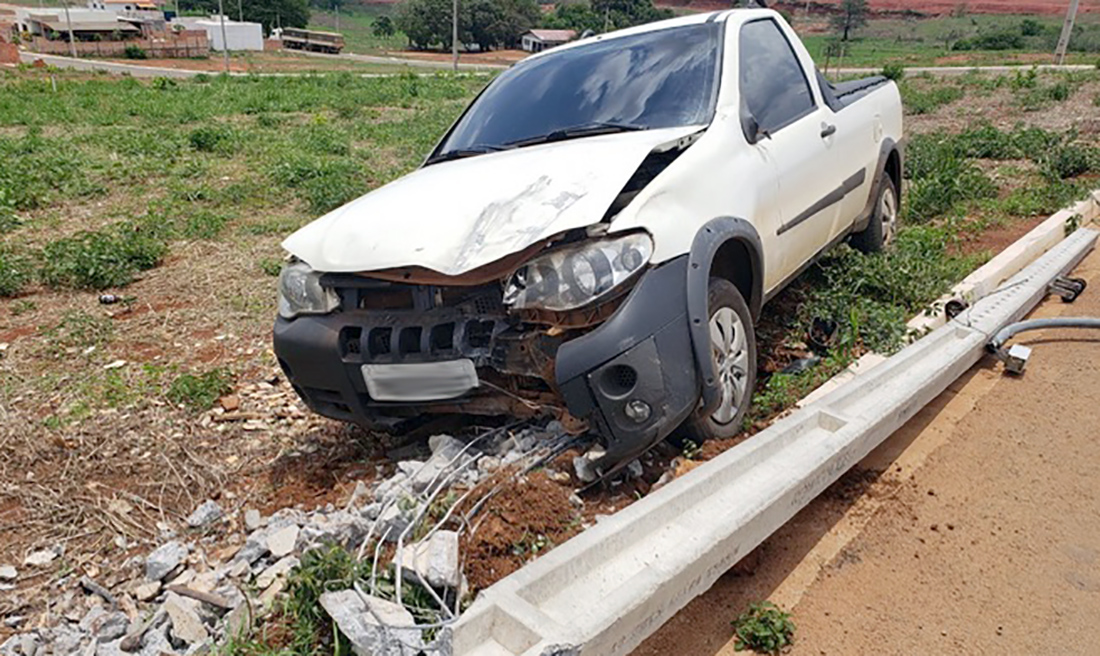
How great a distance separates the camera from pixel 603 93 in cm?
378

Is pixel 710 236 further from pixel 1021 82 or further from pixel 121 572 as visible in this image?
pixel 1021 82

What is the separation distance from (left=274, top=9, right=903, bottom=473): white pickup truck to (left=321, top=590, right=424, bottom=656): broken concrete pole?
3.05ft

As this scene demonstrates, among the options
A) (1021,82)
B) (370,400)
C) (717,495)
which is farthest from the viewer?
(1021,82)

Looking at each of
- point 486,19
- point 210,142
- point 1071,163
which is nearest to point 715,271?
point 1071,163

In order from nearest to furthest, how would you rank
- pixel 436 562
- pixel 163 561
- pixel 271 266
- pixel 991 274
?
→ pixel 436 562 → pixel 163 561 → pixel 991 274 → pixel 271 266

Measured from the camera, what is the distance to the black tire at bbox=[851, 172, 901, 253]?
17.3 ft

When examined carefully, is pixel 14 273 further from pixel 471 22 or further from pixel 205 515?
pixel 471 22

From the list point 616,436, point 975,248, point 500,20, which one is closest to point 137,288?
point 616,436

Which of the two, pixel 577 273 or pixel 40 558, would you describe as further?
pixel 40 558

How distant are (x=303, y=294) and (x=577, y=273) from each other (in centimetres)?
123

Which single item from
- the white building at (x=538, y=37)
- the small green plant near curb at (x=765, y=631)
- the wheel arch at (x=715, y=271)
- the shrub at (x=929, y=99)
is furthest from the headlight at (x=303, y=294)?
the white building at (x=538, y=37)

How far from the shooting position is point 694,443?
308cm

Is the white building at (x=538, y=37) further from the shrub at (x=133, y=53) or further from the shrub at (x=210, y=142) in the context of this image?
the shrub at (x=210, y=142)

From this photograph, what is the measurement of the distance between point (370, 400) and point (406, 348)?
13.1 inches
